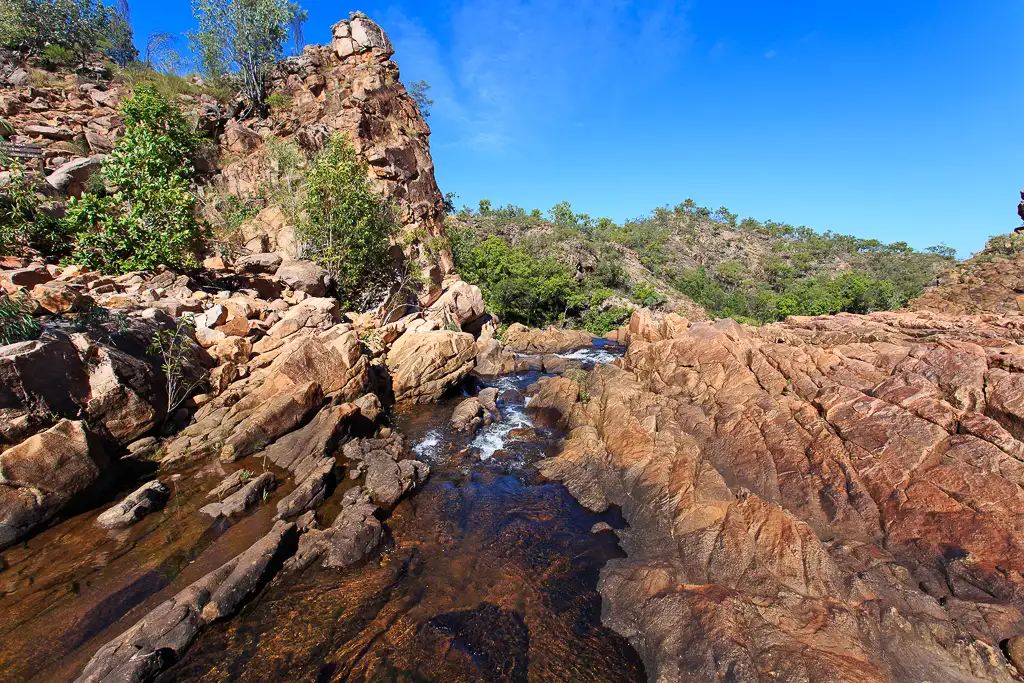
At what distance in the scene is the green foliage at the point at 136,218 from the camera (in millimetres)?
14500

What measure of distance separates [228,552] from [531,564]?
576cm

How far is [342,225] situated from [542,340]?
55.5 ft

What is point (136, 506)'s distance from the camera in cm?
838

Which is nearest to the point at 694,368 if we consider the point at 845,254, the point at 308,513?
the point at 308,513

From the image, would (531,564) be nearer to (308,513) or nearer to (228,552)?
(308,513)

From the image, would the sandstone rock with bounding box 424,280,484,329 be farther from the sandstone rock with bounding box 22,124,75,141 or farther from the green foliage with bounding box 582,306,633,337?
the sandstone rock with bounding box 22,124,75,141

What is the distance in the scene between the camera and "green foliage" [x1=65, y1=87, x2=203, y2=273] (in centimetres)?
1450

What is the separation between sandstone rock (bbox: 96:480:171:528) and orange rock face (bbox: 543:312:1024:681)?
30.0ft

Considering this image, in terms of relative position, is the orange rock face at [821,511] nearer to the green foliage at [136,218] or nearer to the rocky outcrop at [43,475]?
the rocky outcrop at [43,475]

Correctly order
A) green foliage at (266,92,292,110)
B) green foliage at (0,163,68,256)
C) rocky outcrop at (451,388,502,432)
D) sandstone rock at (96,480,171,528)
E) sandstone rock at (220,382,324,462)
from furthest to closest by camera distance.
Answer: green foliage at (266,92,292,110) < rocky outcrop at (451,388,502,432) < green foliage at (0,163,68,256) < sandstone rock at (220,382,324,462) < sandstone rock at (96,480,171,528)

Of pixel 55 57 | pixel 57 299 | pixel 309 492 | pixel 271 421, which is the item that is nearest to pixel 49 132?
pixel 55 57

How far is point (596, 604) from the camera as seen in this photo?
7172 millimetres

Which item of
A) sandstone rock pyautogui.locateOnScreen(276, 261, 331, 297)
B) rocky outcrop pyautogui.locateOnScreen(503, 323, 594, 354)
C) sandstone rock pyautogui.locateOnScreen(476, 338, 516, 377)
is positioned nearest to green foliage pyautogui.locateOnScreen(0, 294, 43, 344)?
sandstone rock pyautogui.locateOnScreen(276, 261, 331, 297)

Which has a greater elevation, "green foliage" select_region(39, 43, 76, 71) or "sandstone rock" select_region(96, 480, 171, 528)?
"green foliage" select_region(39, 43, 76, 71)
